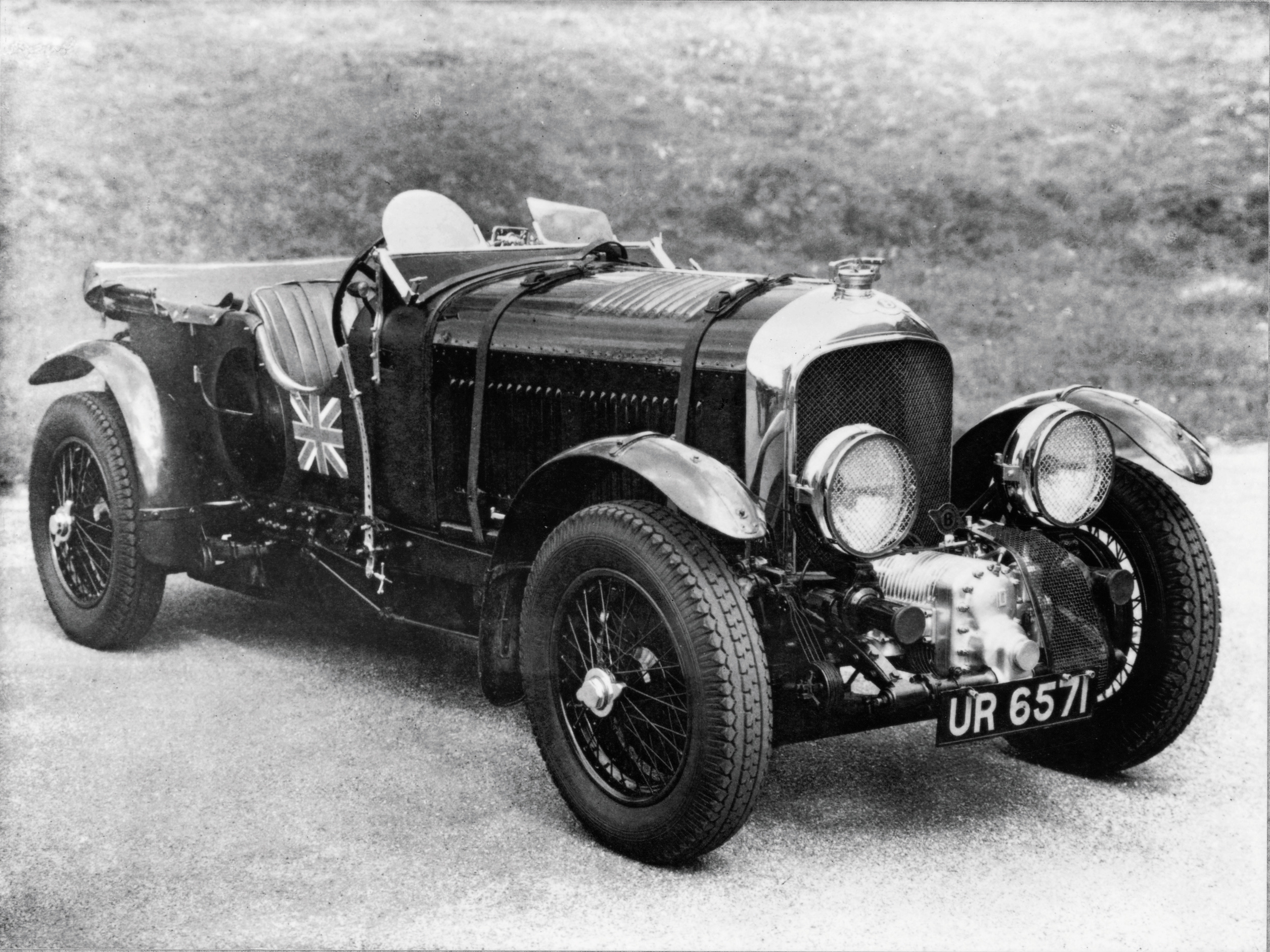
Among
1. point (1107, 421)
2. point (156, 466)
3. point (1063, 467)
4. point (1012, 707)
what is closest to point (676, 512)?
Result: point (1012, 707)

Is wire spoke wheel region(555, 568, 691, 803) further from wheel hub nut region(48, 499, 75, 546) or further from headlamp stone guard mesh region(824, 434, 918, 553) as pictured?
wheel hub nut region(48, 499, 75, 546)

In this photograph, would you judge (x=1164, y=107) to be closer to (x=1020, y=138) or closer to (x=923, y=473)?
(x=1020, y=138)

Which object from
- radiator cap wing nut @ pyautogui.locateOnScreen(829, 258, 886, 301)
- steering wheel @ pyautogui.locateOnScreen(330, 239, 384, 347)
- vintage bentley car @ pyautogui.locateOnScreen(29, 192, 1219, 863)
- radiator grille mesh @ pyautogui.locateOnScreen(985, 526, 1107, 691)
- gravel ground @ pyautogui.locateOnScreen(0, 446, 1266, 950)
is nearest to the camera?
gravel ground @ pyautogui.locateOnScreen(0, 446, 1266, 950)

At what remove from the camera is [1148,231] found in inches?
437

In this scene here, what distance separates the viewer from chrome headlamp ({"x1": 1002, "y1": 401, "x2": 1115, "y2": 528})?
4.08 metres

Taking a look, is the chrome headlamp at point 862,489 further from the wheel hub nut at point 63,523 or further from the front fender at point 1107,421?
the wheel hub nut at point 63,523

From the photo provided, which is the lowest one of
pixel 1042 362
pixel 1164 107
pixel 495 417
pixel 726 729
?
pixel 1042 362

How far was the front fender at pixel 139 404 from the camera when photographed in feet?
17.9

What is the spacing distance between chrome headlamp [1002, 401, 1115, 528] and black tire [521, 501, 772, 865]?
3.43 feet

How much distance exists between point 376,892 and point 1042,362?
26.0 ft

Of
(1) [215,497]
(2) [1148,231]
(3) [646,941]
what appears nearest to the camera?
(3) [646,941]

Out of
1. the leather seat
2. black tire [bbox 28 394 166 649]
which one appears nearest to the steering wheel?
the leather seat

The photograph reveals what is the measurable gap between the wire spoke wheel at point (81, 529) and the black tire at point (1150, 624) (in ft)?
11.9

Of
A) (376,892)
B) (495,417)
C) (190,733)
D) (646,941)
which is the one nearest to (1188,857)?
(646,941)
